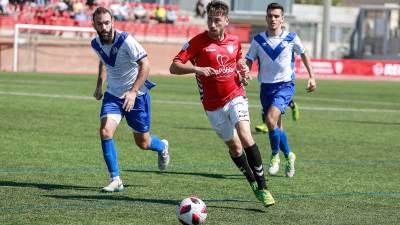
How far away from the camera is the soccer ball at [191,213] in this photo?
26.9ft

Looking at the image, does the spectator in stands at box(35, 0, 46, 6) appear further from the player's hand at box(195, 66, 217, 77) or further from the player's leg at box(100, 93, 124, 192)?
the player's hand at box(195, 66, 217, 77)

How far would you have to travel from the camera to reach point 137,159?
45.8 ft

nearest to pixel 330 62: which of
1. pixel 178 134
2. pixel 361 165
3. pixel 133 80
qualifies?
pixel 178 134

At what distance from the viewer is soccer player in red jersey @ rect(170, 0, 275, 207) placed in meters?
9.92

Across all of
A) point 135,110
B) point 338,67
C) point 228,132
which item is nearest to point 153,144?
point 135,110

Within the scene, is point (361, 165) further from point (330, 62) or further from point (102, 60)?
point (330, 62)

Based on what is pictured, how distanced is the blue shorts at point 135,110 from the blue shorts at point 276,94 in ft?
7.72

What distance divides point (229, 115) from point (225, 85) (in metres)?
0.32

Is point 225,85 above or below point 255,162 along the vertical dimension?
above

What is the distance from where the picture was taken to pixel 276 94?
13117 millimetres

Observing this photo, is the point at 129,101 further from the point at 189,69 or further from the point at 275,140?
the point at 275,140

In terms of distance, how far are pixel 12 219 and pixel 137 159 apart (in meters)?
5.62

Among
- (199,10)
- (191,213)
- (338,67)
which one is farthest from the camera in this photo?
(199,10)

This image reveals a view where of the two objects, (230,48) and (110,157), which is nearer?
(230,48)
